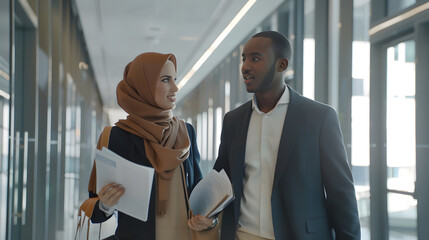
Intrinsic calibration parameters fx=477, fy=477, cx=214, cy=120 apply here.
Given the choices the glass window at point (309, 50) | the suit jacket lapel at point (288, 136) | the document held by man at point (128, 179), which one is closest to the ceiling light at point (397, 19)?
the glass window at point (309, 50)

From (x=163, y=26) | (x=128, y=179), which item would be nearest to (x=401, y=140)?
(x=128, y=179)

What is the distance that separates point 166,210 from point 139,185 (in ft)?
0.79

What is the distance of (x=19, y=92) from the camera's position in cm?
394

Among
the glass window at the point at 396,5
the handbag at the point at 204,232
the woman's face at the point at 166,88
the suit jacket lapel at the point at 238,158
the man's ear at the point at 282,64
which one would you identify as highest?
the glass window at the point at 396,5

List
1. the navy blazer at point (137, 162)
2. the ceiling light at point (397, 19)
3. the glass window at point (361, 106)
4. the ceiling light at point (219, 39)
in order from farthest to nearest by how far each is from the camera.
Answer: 1. the ceiling light at point (219, 39)
2. the glass window at point (361, 106)
3. the ceiling light at point (397, 19)
4. the navy blazer at point (137, 162)

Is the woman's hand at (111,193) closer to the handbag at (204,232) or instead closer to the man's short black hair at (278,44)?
the handbag at (204,232)

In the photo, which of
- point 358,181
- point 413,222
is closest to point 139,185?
point 413,222

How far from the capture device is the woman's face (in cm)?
201

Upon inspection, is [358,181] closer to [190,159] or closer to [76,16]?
[190,159]

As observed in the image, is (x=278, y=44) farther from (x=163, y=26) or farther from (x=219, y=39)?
(x=219, y=39)

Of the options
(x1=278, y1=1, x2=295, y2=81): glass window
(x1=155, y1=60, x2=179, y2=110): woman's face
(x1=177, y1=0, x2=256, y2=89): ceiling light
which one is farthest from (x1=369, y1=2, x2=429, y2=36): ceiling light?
(x1=177, y1=0, x2=256, y2=89): ceiling light

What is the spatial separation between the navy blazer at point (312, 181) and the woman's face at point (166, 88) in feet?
1.70

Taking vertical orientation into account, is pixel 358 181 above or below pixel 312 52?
below

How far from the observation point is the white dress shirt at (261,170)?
178 cm
